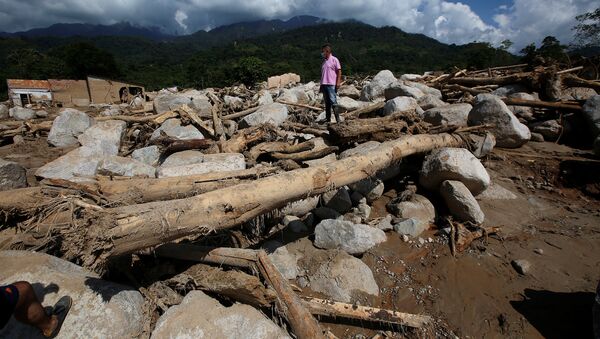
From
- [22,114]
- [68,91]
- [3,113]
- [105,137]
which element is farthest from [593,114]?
[68,91]

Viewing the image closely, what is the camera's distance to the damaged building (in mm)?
29000

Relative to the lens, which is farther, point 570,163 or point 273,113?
point 273,113

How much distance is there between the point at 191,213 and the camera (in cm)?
278

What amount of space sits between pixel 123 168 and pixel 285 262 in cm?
342

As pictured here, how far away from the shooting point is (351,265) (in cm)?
388

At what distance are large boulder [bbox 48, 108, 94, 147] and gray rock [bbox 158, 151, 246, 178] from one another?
5302mm

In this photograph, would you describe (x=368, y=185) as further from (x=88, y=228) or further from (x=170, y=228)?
(x=88, y=228)

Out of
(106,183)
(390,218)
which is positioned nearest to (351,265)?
(390,218)

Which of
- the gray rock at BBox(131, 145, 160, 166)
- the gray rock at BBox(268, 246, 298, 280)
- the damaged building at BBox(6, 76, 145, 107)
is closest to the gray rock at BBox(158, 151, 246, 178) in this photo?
the gray rock at BBox(131, 145, 160, 166)

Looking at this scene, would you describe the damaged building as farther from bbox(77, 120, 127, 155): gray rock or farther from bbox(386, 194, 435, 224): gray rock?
bbox(386, 194, 435, 224): gray rock

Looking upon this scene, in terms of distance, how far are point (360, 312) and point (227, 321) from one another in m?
1.40

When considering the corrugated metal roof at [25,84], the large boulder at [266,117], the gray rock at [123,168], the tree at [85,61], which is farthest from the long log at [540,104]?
the tree at [85,61]

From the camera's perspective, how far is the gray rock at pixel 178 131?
709cm

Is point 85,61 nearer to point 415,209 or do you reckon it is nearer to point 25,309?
point 25,309
